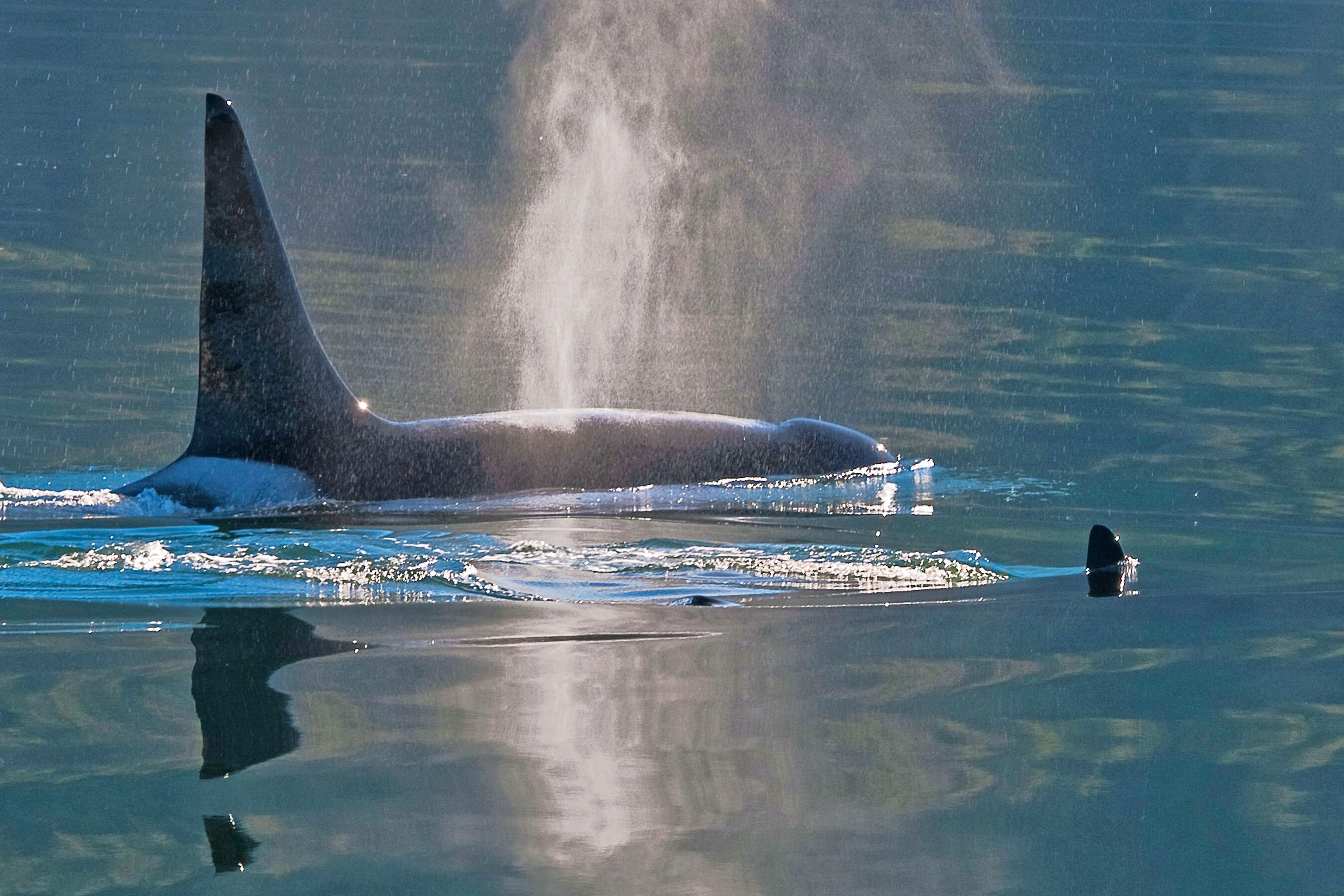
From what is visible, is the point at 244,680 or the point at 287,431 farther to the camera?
the point at 287,431

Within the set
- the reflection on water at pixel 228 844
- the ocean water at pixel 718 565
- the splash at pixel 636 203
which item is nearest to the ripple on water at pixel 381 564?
the ocean water at pixel 718 565

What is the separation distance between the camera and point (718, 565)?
10.6 meters

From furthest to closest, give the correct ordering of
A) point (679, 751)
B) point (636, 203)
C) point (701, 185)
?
point (636, 203) < point (701, 185) < point (679, 751)

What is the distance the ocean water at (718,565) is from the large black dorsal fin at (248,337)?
0.54m

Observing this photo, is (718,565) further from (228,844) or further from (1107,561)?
(228,844)

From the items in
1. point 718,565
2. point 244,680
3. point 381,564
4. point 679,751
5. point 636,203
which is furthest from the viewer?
point 636,203

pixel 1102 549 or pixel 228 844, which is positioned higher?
pixel 1102 549

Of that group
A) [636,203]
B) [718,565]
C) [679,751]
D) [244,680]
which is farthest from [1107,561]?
[636,203]

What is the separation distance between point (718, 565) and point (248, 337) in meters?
3.15

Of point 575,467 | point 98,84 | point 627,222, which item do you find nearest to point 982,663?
point 575,467

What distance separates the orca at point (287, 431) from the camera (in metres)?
11.9

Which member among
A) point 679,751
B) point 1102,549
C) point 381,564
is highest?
point 1102,549

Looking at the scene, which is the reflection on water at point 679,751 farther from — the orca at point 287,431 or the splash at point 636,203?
the splash at point 636,203

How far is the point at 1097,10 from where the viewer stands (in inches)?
2776
